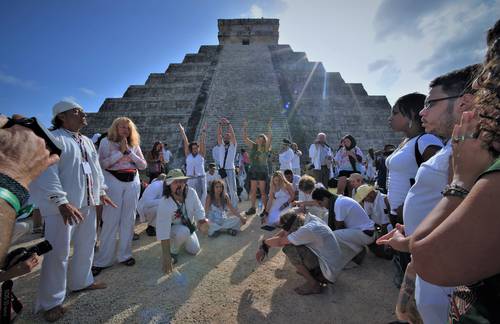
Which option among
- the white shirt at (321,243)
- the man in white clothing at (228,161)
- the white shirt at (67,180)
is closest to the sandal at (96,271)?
the white shirt at (67,180)

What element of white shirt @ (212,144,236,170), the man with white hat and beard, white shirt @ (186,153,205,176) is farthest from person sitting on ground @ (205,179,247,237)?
the man with white hat and beard

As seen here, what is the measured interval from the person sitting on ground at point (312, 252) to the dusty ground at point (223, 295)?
17 cm

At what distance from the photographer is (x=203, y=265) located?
3.73 m

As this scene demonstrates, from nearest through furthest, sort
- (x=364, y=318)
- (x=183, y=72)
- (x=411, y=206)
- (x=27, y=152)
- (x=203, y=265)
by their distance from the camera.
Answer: (x=27, y=152)
(x=411, y=206)
(x=364, y=318)
(x=203, y=265)
(x=183, y=72)

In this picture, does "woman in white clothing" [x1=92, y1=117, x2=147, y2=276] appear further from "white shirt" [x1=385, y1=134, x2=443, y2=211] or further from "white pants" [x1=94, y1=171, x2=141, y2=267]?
"white shirt" [x1=385, y1=134, x2=443, y2=211]

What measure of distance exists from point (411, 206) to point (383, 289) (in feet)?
5.99

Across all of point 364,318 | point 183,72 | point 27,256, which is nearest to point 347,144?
point 364,318

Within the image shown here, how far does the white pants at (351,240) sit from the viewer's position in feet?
11.3

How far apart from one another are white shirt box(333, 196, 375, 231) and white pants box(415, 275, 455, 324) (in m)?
2.25

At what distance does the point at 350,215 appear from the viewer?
12.3ft

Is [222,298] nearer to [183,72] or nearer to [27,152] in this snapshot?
[27,152]

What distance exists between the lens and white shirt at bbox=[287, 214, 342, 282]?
294cm

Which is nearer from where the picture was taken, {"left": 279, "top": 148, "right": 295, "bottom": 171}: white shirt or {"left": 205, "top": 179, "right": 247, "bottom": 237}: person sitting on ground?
{"left": 205, "top": 179, "right": 247, "bottom": 237}: person sitting on ground

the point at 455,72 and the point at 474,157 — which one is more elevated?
the point at 455,72
